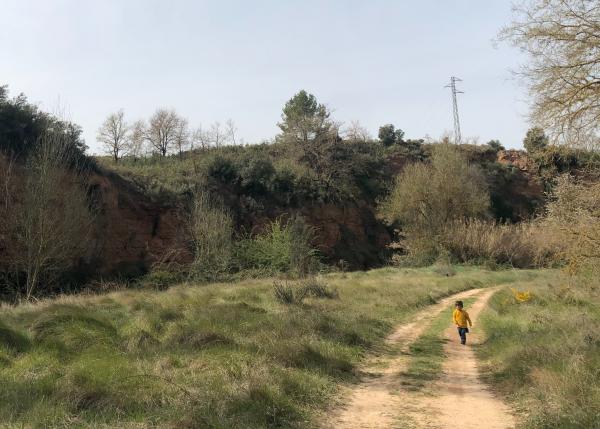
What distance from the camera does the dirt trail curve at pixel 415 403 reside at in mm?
6637

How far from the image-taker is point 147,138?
56000mm

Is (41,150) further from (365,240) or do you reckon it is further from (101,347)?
Result: (365,240)

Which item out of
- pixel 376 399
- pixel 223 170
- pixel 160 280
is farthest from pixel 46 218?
pixel 223 170

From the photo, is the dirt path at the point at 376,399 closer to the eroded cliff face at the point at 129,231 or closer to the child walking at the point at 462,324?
the child walking at the point at 462,324

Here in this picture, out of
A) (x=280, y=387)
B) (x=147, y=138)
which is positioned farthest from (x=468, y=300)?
(x=147, y=138)

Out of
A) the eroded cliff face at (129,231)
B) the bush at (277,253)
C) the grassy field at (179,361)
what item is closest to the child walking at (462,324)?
the grassy field at (179,361)

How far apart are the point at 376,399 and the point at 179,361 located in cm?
351

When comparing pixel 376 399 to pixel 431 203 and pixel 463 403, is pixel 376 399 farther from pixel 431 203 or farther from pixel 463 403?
pixel 431 203

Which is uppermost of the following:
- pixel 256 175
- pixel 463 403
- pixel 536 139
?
pixel 256 175

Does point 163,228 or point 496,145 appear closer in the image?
point 163,228

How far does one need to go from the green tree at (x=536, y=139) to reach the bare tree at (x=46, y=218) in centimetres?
1889

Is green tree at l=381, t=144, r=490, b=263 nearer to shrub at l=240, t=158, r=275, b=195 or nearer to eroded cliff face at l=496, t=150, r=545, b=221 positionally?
shrub at l=240, t=158, r=275, b=195

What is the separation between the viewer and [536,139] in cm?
1192

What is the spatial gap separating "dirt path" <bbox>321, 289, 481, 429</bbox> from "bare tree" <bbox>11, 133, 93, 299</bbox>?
1585 cm
